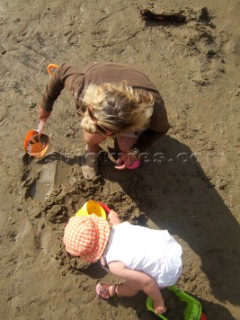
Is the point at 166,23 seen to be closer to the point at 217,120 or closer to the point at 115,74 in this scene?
the point at 217,120

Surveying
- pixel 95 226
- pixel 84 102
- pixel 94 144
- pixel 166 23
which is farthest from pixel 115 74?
pixel 166 23

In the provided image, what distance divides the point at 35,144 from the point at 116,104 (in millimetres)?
956

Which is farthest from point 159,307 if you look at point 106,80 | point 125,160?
point 106,80

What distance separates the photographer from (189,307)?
7.05 feet

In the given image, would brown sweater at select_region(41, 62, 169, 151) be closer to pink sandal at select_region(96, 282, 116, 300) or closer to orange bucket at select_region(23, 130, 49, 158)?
orange bucket at select_region(23, 130, 49, 158)

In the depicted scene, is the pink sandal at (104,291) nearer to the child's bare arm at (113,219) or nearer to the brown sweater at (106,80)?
the child's bare arm at (113,219)

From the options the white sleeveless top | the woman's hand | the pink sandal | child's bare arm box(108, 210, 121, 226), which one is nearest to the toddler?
the white sleeveless top

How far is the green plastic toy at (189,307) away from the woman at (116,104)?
892mm

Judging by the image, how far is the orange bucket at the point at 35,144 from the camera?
2520mm

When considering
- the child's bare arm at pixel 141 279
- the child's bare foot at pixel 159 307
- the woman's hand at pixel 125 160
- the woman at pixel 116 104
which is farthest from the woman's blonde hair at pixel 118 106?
the child's bare foot at pixel 159 307

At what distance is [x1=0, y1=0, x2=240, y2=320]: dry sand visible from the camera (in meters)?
2.25

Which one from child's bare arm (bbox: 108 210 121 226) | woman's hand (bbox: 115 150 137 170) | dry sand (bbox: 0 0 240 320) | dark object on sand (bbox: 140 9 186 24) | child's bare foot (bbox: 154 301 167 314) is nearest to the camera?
child's bare foot (bbox: 154 301 167 314)

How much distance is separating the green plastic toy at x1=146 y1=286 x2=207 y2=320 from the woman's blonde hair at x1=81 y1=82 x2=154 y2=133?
3.35 feet

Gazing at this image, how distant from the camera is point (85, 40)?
300cm
